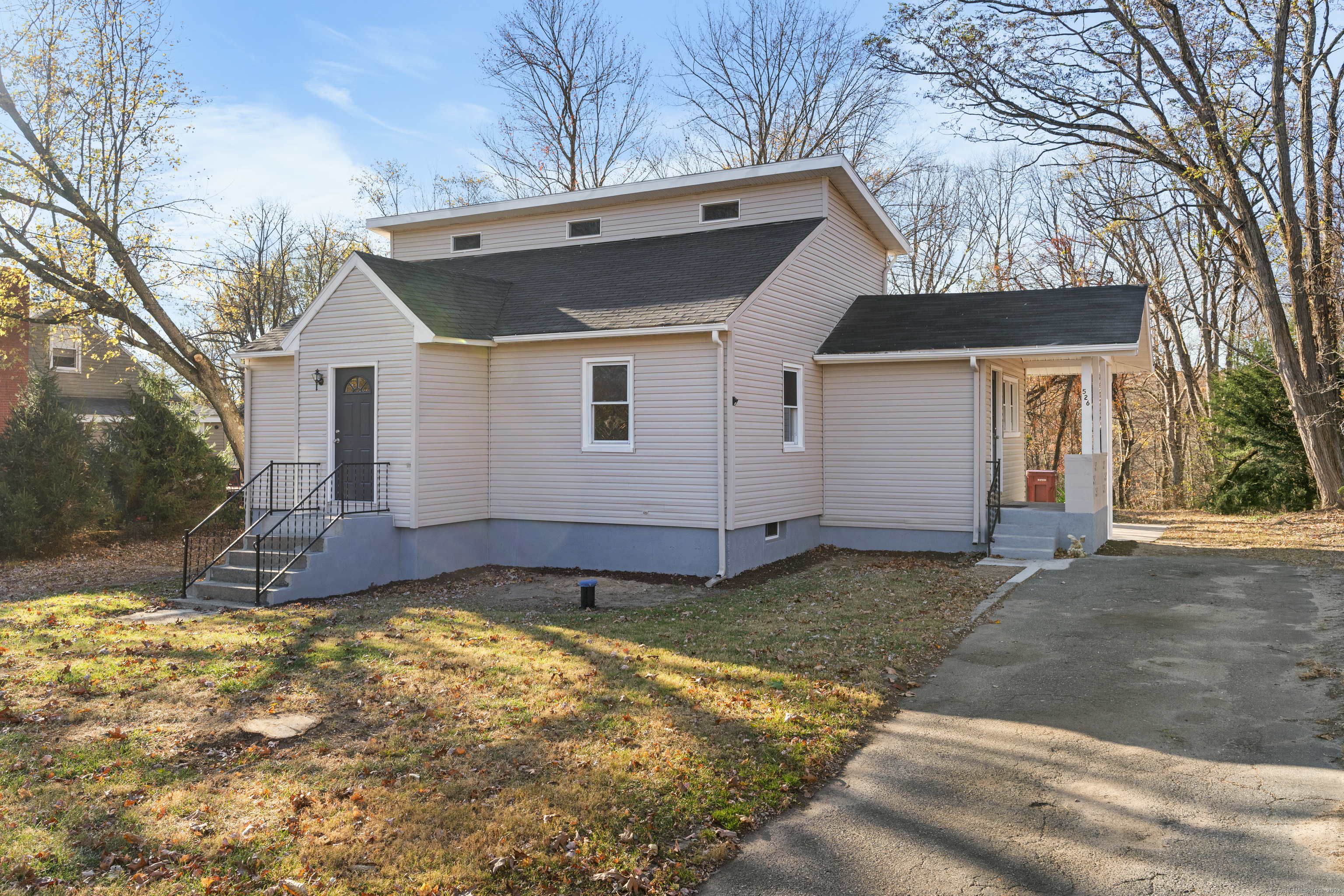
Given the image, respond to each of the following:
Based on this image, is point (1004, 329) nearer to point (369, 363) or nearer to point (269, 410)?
point (369, 363)

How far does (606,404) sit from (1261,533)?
13143 mm

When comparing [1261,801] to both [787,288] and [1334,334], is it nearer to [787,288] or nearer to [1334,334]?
[787,288]

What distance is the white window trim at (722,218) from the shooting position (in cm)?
1566

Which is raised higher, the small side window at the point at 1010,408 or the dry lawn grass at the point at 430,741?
the small side window at the point at 1010,408

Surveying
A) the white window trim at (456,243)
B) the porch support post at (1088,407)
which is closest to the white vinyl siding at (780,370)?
the porch support post at (1088,407)

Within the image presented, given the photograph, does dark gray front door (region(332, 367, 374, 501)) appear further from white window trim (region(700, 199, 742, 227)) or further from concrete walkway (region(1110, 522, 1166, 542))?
concrete walkway (region(1110, 522, 1166, 542))

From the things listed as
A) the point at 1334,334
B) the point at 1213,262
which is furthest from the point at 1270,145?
the point at 1213,262

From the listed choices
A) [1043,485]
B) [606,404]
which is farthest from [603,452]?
[1043,485]

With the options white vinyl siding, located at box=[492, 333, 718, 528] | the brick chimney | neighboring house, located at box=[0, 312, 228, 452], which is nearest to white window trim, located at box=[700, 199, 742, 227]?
white vinyl siding, located at box=[492, 333, 718, 528]

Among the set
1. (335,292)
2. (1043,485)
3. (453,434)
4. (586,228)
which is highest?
(586,228)

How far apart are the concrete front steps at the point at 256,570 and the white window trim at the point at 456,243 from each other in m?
7.47

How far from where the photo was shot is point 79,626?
9484mm

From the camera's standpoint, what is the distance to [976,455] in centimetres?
1404

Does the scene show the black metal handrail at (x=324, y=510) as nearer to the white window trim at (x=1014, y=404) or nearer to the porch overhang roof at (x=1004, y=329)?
the porch overhang roof at (x=1004, y=329)
